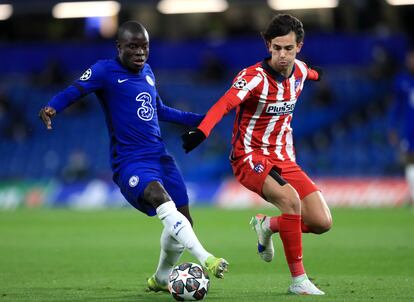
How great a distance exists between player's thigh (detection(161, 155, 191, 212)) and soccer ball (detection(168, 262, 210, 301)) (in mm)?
930

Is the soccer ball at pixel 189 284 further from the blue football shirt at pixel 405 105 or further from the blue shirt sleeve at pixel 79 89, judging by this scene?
the blue football shirt at pixel 405 105

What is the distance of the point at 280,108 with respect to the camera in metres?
8.27

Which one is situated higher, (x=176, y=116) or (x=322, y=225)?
(x=176, y=116)

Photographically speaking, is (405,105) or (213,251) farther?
(405,105)

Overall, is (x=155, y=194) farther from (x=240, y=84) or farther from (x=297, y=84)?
(x=297, y=84)

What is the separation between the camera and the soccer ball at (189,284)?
23.8 feet

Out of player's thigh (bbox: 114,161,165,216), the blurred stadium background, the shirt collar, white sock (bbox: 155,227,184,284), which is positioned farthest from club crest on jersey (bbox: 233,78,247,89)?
the blurred stadium background

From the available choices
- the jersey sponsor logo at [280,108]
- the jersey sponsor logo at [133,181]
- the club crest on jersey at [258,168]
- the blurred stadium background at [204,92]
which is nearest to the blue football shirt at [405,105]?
the blurred stadium background at [204,92]

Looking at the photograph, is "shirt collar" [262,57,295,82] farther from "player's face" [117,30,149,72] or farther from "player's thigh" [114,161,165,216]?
"player's thigh" [114,161,165,216]

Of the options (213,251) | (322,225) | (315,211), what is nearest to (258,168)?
(315,211)

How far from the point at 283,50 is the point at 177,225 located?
1895mm

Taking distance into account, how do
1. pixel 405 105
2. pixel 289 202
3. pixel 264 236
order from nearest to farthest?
pixel 289 202 < pixel 264 236 < pixel 405 105

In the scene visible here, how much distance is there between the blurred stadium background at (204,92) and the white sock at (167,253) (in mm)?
13507

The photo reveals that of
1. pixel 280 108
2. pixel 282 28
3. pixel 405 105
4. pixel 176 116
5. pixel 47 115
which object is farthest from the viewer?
pixel 405 105
